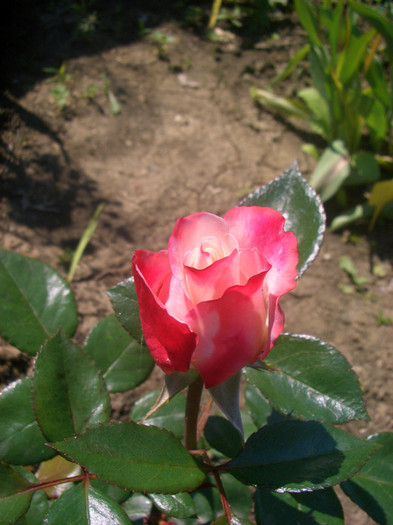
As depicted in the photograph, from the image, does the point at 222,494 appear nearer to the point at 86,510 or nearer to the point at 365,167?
the point at 86,510

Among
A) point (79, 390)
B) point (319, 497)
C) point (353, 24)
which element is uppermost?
point (353, 24)

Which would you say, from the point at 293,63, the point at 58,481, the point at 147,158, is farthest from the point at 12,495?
the point at 293,63

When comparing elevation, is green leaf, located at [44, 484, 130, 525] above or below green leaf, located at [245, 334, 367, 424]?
below

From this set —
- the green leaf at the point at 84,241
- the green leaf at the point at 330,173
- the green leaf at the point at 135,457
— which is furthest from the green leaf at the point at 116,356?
the green leaf at the point at 330,173

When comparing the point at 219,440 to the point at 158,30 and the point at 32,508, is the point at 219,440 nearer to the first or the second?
the point at 32,508

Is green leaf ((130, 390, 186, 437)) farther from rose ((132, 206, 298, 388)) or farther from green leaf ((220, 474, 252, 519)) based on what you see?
rose ((132, 206, 298, 388))

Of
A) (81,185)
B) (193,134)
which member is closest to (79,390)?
(81,185)

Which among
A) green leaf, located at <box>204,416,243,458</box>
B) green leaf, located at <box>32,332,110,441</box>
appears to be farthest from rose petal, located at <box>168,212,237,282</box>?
green leaf, located at <box>204,416,243,458</box>
